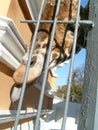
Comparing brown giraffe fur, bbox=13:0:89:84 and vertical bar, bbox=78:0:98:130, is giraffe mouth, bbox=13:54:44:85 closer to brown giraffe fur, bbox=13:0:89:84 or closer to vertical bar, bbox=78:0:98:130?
brown giraffe fur, bbox=13:0:89:84

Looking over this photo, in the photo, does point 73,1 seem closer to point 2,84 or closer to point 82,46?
point 82,46

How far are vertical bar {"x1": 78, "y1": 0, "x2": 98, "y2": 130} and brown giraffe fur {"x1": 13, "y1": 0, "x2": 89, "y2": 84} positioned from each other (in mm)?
461

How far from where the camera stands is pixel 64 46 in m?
2.10

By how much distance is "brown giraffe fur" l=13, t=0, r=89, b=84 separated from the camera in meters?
2.02

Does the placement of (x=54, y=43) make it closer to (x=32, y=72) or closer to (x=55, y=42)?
(x=55, y=42)

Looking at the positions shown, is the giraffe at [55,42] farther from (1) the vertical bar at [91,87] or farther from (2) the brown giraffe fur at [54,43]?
(1) the vertical bar at [91,87]

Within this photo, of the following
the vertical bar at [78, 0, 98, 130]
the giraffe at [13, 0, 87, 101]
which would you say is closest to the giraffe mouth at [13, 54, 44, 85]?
the giraffe at [13, 0, 87, 101]

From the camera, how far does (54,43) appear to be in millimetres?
2119

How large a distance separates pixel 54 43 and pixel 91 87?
0.68m

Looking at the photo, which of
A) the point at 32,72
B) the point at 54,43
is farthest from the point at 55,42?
the point at 32,72

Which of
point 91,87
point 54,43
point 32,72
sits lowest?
point 91,87

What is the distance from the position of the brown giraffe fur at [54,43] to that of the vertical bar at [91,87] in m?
0.46

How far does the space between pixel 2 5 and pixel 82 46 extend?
79 cm

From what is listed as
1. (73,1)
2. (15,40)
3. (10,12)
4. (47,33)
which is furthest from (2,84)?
(73,1)
